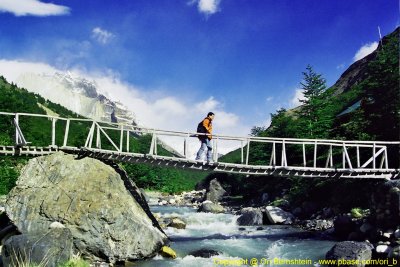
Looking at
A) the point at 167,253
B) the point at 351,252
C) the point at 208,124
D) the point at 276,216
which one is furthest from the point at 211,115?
the point at 276,216

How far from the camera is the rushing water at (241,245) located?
16.8 meters

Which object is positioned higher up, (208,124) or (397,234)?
(208,124)

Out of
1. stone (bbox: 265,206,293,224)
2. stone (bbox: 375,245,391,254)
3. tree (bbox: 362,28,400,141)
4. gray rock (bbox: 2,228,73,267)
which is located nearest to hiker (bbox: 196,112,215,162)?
gray rock (bbox: 2,228,73,267)

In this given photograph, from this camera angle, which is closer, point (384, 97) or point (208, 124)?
point (208, 124)

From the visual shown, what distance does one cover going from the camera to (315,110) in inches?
1820

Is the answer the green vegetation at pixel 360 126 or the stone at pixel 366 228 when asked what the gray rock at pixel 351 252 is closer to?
the stone at pixel 366 228

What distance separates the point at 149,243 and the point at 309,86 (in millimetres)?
36939

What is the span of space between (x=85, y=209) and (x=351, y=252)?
1111cm

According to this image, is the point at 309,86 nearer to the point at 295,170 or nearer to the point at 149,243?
the point at 295,170

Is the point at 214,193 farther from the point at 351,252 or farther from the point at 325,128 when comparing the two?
the point at 351,252

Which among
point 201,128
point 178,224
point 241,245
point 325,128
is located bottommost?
point 241,245

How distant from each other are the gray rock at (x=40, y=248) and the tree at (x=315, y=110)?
33.2 meters

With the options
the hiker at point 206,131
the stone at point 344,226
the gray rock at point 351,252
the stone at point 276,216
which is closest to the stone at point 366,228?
the stone at point 344,226

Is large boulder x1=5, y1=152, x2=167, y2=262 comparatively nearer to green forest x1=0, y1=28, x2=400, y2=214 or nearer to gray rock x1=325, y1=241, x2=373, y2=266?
gray rock x1=325, y1=241, x2=373, y2=266
